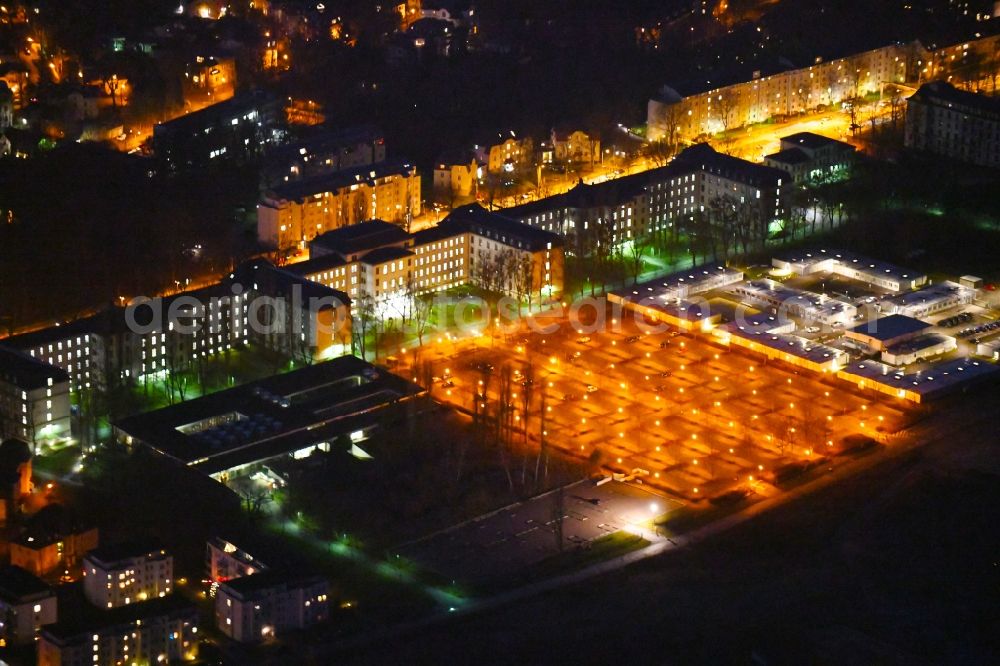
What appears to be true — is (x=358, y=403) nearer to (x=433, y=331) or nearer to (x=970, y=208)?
(x=433, y=331)

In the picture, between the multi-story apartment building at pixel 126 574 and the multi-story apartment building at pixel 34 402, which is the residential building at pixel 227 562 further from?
the multi-story apartment building at pixel 34 402

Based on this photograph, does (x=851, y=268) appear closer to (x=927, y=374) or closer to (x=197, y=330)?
(x=927, y=374)

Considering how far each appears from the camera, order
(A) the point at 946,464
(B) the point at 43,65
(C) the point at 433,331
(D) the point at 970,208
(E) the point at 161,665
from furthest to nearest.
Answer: (B) the point at 43,65, (D) the point at 970,208, (C) the point at 433,331, (A) the point at 946,464, (E) the point at 161,665

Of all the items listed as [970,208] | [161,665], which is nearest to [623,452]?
[161,665]

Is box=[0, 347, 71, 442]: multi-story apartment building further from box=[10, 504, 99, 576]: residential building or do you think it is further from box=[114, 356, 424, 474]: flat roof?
box=[10, 504, 99, 576]: residential building

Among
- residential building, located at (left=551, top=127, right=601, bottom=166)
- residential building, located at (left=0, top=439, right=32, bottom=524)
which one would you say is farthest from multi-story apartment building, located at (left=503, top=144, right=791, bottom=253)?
residential building, located at (left=0, top=439, right=32, bottom=524)

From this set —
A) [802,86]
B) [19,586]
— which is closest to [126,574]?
[19,586]

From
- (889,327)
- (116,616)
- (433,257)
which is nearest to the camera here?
(116,616)
